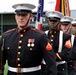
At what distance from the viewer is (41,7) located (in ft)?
23.0

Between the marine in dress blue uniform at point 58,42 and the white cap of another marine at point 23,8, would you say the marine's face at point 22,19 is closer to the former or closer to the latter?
the white cap of another marine at point 23,8

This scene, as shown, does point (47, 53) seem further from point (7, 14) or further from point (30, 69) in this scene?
point (7, 14)

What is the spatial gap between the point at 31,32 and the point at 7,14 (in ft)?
93.2

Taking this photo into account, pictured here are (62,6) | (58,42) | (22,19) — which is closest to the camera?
(22,19)

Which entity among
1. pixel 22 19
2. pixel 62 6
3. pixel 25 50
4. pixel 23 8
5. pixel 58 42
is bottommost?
pixel 58 42

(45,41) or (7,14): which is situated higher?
(45,41)

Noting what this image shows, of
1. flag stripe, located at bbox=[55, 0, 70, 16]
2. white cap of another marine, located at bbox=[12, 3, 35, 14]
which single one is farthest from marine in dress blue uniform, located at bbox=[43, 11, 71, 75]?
flag stripe, located at bbox=[55, 0, 70, 16]

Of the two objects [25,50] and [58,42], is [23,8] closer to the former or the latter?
[25,50]

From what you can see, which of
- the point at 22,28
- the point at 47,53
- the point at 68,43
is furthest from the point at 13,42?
the point at 68,43

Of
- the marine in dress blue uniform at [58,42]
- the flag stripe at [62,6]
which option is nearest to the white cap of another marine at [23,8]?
the marine in dress blue uniform at [58,42]

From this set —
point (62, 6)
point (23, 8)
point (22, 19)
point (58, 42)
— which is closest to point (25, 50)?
point (22, 19)

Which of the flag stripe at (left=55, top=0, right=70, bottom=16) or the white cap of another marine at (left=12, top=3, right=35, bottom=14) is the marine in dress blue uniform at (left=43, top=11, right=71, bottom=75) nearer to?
the white cap of another marine at (left=12, top=3, right=35, bottom=14)

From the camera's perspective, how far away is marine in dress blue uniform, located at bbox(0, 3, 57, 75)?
3.86 metres

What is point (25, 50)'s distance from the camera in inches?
153
